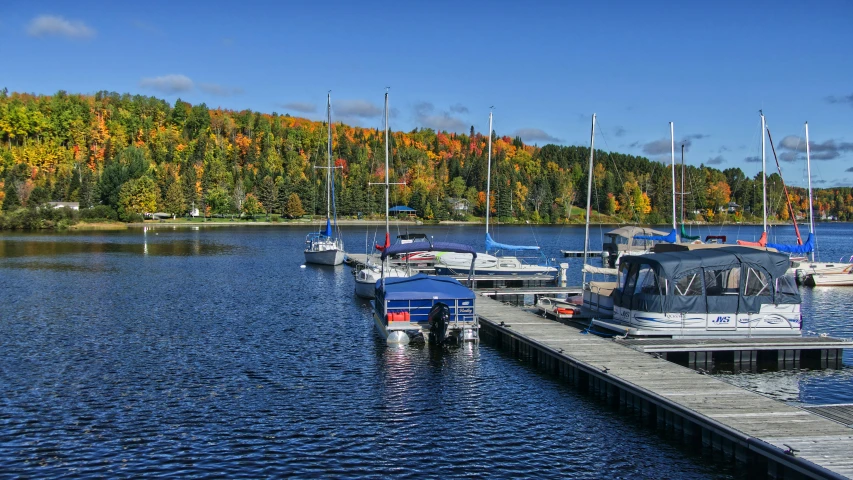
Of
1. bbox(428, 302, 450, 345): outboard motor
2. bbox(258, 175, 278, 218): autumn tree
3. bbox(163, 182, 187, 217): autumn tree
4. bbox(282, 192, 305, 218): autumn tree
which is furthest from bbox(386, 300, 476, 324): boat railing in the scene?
bbox(258, 175, 278, 218): autumn tree

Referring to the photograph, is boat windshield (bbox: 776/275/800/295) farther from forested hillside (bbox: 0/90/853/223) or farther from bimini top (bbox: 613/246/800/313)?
forested hillside (bbox: 0/90/853/223)

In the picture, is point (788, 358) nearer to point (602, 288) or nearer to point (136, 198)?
point (602, 288)

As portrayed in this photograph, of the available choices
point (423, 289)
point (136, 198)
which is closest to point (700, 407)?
point (423, 289)

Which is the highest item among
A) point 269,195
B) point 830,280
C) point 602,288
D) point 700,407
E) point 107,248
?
point 269,195

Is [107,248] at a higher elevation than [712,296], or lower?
Answer: lower

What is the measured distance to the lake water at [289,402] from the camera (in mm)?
16453

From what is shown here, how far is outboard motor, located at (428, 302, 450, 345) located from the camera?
27344 millimetres

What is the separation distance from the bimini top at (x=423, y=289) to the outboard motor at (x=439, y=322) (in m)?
0.71

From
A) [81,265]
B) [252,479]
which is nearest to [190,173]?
[81,265]

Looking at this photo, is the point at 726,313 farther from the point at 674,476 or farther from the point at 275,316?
the point at 275,316

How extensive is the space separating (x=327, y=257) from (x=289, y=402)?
1694 inches

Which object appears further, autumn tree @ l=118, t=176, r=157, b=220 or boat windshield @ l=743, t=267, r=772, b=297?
autumn tree @ l=118, t=176, r=157, b=220

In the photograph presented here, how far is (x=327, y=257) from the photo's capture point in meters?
63.8

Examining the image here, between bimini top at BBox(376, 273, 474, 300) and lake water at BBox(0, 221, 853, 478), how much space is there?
217 cm
